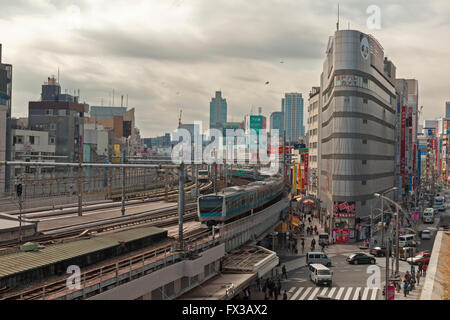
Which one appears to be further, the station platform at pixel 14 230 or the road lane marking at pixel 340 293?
the road lane marking at pixel 340 293

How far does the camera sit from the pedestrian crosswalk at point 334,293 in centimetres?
3291

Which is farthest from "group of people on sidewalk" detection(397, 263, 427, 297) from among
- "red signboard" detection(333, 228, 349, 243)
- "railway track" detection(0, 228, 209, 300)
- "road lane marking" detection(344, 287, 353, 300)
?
"railway track" detection(0, 228, 209, 300)

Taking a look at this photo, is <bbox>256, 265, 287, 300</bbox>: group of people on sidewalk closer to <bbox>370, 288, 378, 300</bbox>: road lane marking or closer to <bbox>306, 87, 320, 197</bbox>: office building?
<bbox>370, 288, 378, 300</bbox>: road lane marking

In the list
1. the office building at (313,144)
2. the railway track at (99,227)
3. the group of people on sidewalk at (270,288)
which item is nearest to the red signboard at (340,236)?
the railway track at (99,227)

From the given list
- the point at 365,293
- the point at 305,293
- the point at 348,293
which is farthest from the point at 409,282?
the point at 305,293

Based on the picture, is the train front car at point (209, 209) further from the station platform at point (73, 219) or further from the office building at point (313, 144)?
the office building at point (313, 144)

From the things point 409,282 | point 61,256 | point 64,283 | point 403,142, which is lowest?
point 409,282

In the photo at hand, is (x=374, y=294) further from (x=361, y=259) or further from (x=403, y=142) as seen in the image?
(x=403, y=142)

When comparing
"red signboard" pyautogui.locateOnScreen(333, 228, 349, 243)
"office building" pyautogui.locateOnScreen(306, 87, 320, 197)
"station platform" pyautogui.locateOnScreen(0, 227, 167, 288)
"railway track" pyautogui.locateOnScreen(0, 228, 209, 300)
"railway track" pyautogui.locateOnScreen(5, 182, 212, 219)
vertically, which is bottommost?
"red signboard" pyautogui.locateOnScreen(333, 228, 349, 243)

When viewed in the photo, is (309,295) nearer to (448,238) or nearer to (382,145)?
(448,238)

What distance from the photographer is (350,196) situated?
2591 inches

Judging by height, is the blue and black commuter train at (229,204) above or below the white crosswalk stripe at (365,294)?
above

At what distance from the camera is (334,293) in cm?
3431

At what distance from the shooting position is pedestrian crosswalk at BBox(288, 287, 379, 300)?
108 feet
